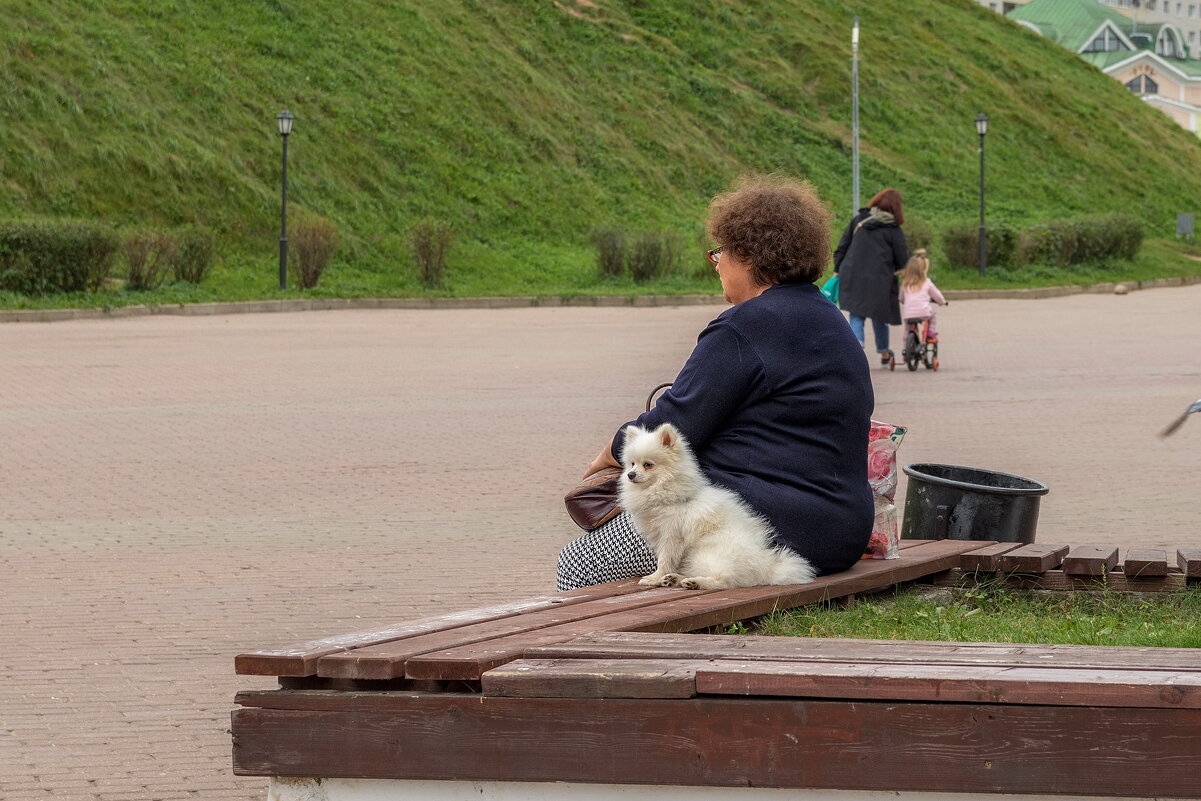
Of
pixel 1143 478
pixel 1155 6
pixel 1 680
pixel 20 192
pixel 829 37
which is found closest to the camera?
pixel 1 680

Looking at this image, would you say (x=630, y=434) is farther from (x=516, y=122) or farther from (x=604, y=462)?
(x=516, y=122)

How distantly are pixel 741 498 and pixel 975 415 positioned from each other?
959cm

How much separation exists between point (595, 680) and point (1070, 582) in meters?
2.97

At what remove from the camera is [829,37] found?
70.3 meters

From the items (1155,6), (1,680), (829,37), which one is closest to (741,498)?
(1,680)

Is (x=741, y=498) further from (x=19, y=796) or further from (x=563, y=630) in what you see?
(x=19, y=796)

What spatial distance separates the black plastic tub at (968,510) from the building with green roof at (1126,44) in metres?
135

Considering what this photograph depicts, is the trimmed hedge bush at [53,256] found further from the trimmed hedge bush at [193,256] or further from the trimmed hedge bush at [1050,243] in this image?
the trimmed hedge bush at [1050,243]

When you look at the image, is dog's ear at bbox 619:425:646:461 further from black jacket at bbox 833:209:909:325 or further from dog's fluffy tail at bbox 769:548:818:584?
black jacket at bbox 833:209:909:325

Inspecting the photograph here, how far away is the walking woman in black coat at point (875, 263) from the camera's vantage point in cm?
1883

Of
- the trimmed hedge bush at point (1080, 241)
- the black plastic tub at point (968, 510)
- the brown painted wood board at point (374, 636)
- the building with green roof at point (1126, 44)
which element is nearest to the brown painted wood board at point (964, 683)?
the brown painted wood board at point (374, 636)

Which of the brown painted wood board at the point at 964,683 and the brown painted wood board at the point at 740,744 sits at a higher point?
the brown painted wood board at the point at 964,683

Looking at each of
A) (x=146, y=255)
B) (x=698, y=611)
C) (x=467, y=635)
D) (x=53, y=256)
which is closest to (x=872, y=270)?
(x=698, y=611)

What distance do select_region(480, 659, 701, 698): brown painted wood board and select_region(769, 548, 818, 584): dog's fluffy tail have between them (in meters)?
1.34
